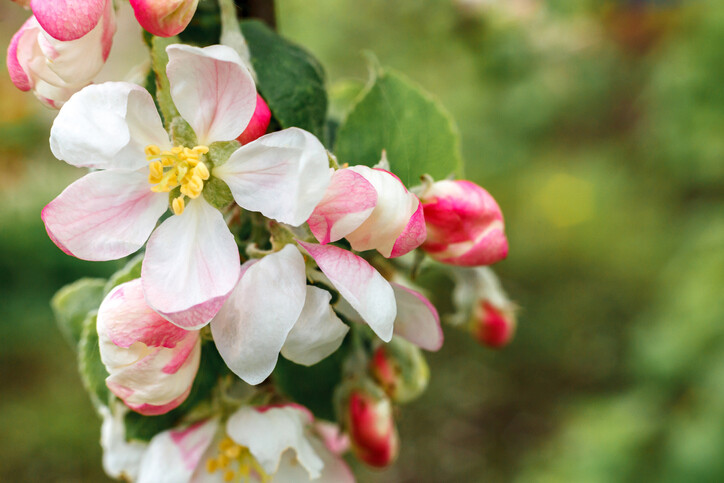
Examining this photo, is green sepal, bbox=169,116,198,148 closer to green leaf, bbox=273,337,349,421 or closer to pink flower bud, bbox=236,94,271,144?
pink flower bud, bbox=236,94,271,144

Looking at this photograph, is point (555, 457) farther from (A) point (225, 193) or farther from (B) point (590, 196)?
(A) point (225, 193)

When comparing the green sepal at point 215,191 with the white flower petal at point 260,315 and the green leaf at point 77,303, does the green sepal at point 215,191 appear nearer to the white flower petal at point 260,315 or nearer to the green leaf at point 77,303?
the white flower petal at point 260,315

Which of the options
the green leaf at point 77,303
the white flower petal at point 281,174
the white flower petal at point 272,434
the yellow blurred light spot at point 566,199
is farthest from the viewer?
the yellow blurred light spot at point 566,199

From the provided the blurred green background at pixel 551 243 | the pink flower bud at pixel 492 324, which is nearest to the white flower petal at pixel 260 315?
the pink flower bud at pixel 492 324

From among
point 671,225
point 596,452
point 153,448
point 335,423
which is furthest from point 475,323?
point 671,225

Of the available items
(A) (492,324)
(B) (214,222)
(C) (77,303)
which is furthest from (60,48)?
(A) (492,324)

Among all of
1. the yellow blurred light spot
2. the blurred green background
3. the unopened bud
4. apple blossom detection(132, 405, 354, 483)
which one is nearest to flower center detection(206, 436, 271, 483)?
apple blossom detection(132, 405, 354, 483)

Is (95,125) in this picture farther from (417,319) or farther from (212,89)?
(417,319)
